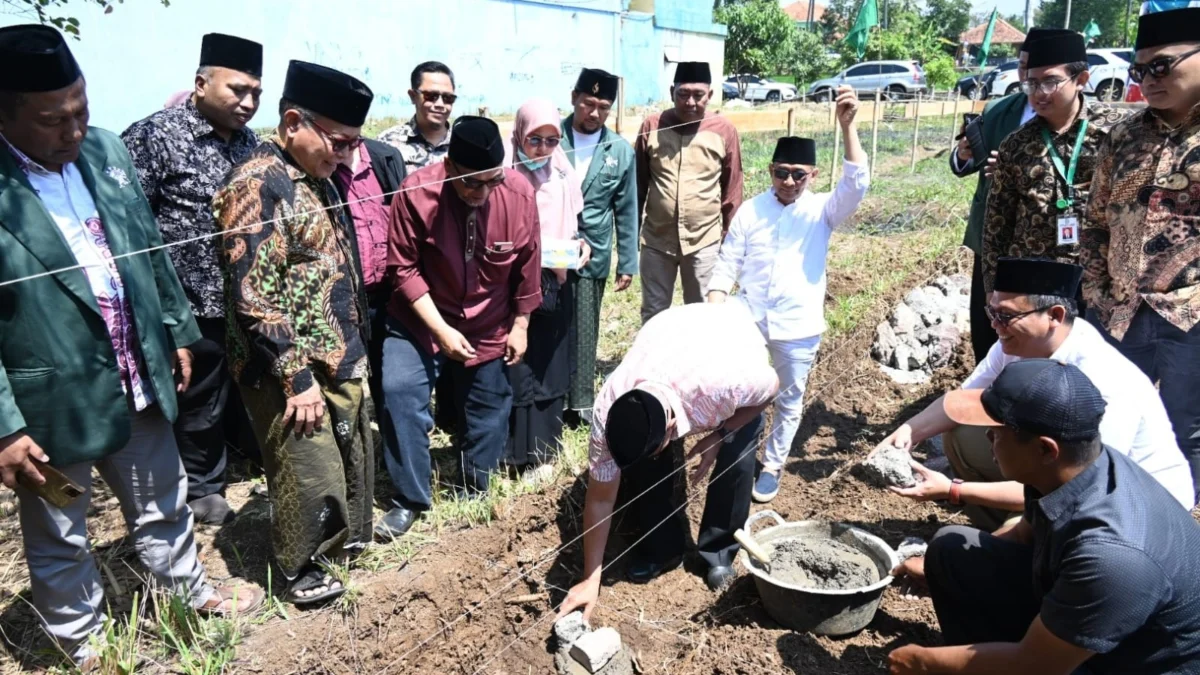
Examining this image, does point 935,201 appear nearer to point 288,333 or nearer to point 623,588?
point 623,588

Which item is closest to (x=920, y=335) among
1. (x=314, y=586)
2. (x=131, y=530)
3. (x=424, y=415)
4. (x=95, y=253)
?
(x=424, y=415)

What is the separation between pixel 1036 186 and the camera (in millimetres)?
3631

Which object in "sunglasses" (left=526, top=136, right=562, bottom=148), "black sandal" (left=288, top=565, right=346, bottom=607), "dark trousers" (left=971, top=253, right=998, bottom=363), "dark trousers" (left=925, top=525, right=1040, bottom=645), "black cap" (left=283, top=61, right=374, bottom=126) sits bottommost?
"black sandal" (left=288, top=565, right=346, bottom=607)

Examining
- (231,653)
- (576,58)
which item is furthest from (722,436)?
(576,58)

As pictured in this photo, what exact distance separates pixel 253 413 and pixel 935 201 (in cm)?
838

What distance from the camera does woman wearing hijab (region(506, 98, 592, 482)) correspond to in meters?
3.89

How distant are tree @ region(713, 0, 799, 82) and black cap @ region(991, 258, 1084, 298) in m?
34.9

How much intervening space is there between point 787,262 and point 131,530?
278 cm

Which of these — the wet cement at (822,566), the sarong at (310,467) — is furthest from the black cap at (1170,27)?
the sarong at (310,467)

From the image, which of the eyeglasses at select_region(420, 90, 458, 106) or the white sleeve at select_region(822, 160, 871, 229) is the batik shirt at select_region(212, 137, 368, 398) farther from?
the white sleeve at select_region(822, 160, 871, 229)

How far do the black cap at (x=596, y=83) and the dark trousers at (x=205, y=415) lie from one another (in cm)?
212

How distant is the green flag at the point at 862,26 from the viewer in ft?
23.7

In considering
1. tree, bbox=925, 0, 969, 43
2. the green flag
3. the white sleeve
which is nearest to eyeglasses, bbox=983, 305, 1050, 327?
the white sleeve

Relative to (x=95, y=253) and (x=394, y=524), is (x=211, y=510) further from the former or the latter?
(x=95, y=253)
